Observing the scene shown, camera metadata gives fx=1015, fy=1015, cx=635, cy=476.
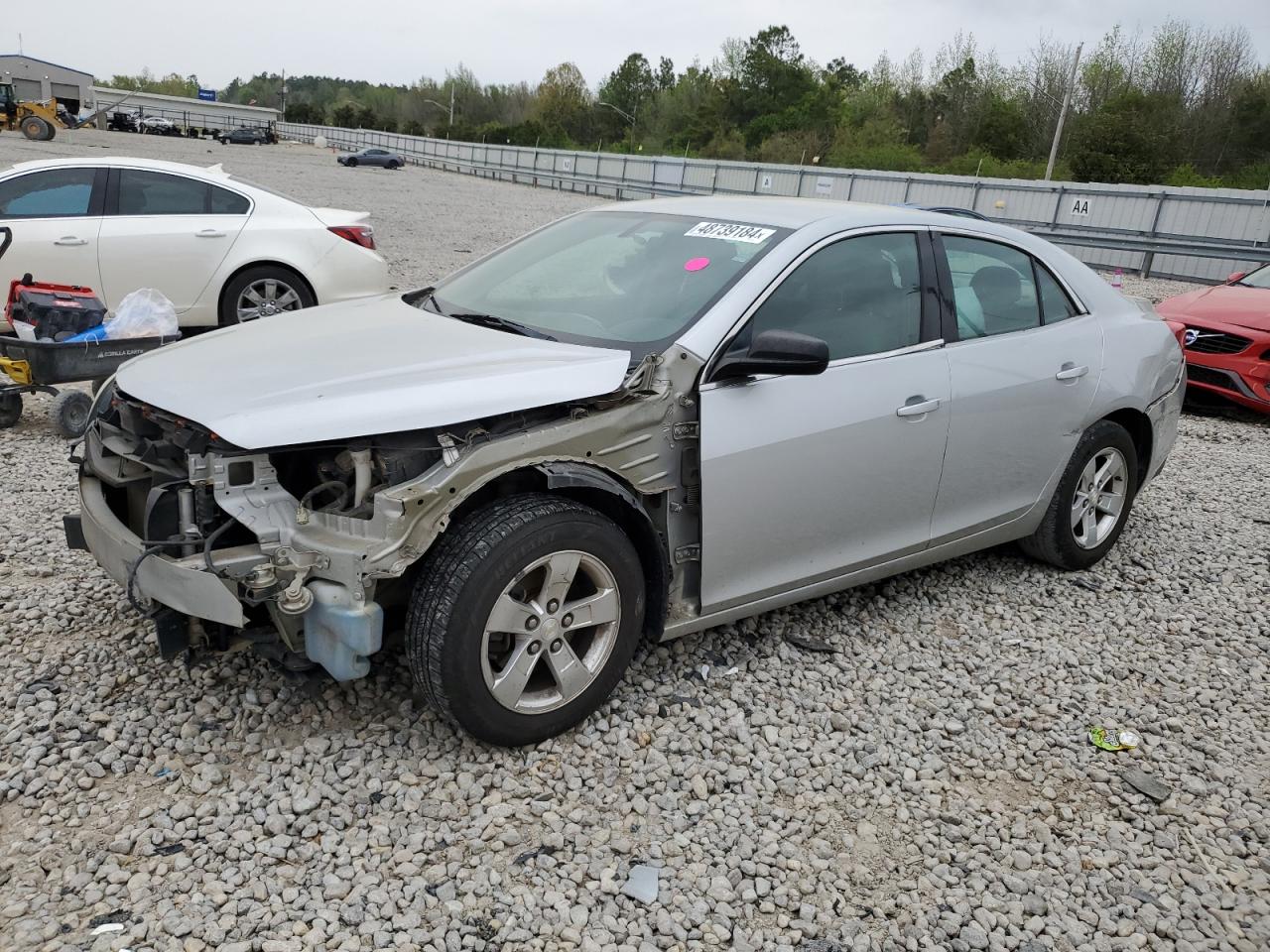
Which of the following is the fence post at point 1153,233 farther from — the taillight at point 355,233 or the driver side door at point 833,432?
the driver side door at point 833,432

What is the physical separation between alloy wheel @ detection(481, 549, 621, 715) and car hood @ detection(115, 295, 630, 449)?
0.54m

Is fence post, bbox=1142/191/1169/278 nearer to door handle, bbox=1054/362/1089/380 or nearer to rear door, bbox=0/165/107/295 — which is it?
door handle, bbox=1054/362/1089/380

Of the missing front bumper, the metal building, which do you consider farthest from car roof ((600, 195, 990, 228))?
the metal building

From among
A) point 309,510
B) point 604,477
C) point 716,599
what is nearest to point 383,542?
point 309,510

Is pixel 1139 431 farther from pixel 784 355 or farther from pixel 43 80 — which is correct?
pixel 43 80

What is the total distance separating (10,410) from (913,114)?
7113 cm

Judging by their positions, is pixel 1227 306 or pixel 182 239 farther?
pixel 1227 306

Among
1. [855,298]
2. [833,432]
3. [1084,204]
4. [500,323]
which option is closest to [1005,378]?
[855,298]

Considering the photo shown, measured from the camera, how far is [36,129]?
39.4 m

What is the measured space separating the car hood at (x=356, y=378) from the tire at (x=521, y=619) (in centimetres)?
36

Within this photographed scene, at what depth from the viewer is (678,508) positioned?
3414 millimetres

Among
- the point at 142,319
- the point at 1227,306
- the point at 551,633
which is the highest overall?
the point at 1227,306

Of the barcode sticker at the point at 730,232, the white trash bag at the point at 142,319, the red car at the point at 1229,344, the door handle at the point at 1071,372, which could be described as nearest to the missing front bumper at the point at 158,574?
the barcode sticker at the point at 730,232

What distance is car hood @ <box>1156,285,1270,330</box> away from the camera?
8.73m
